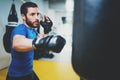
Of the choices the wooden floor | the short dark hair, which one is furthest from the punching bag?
the wooden floor

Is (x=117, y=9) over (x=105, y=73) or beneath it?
over

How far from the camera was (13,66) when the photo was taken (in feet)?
7.22

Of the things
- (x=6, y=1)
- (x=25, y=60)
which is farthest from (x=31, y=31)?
(x=6, y=1)

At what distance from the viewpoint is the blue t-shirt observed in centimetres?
211

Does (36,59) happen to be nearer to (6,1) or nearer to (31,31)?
(31,31)

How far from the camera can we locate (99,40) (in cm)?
88

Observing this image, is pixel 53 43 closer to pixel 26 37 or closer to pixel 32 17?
pixel 26 37

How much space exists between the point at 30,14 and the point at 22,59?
483 millimetres

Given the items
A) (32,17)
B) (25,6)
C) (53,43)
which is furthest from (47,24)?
(53,43)

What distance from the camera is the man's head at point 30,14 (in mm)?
2203

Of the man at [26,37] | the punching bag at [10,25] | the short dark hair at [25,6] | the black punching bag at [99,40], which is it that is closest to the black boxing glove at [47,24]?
the man at [26,37]

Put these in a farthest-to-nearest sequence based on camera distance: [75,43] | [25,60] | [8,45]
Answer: [8,45] < [25,60] < [75,43]

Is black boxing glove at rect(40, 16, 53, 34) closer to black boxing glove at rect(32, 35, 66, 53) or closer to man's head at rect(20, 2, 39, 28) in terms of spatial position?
man's head at rect(20, 2, 39, 28)

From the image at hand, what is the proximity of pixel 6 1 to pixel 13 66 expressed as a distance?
905 mm
